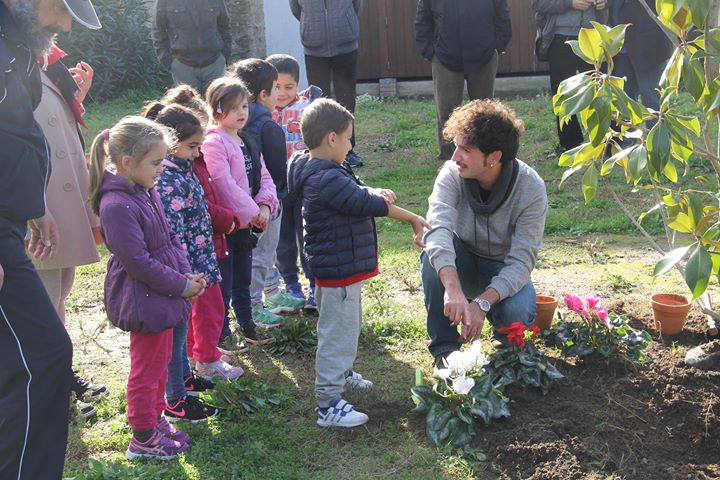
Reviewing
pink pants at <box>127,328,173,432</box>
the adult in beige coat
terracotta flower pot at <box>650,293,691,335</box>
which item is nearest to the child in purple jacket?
pink pants at <box>127,328,173,432</box>

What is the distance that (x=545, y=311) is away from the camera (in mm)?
4582

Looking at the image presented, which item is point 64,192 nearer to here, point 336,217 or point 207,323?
point 207,323

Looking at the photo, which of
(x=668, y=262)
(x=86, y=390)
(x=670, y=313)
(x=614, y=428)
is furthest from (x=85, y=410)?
(x=670, y=313)

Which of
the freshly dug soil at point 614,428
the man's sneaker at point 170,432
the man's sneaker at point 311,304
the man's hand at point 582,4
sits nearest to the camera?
the freshly dug soil at point 614,428

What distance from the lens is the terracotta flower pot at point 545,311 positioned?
4.57 metres

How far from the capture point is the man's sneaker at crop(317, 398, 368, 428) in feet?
12.5

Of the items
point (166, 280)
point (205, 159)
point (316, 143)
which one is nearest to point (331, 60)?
point (205, 159)

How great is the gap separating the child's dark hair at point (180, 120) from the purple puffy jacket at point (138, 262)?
42 centimetres

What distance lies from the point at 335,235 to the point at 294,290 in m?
1.79

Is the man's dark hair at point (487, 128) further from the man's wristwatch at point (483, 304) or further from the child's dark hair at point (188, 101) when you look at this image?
the child's dark hair at point (188, 101)

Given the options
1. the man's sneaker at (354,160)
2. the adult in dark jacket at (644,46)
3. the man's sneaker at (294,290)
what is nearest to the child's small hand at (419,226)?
the man's sneaker at (294,290)

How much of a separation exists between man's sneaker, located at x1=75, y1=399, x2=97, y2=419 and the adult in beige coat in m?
0.56

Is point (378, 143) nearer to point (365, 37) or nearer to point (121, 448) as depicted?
point (365, 37)

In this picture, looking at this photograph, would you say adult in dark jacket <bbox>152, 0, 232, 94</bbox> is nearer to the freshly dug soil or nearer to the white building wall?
the white building wall
